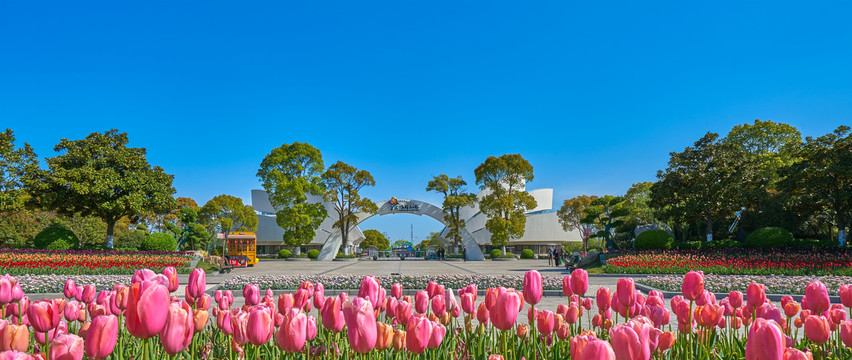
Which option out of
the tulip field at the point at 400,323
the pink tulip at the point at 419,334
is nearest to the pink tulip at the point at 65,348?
the tulip field at the point at 400,323

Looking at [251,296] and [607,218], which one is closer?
[251,296]

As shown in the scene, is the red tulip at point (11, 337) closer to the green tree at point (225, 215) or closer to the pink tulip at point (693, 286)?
the pink tulip at point (693, 286)

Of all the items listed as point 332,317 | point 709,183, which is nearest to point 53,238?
point 332,317

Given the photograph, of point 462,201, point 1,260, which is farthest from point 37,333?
point 462,201

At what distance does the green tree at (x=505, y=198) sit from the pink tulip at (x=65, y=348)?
1474 inches

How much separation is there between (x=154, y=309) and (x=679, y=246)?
26383mm

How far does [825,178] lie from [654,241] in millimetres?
7033

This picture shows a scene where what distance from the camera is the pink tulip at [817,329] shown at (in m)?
2.06

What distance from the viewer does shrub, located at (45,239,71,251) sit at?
21.8 meters

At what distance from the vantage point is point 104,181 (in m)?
23.5

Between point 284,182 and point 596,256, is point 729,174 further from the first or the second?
point 284,182

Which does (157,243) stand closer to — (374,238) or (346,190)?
(346,190)

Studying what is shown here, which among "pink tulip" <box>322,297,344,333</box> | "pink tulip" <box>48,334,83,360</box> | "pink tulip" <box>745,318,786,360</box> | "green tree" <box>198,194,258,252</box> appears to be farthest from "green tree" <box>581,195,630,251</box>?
"green tree" <box>198,194,258,252</box>

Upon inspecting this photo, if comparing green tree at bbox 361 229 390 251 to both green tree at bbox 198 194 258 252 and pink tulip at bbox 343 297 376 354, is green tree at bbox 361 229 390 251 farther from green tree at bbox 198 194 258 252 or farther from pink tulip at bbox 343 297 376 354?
pink tulip at bbox 343 297 376 354
